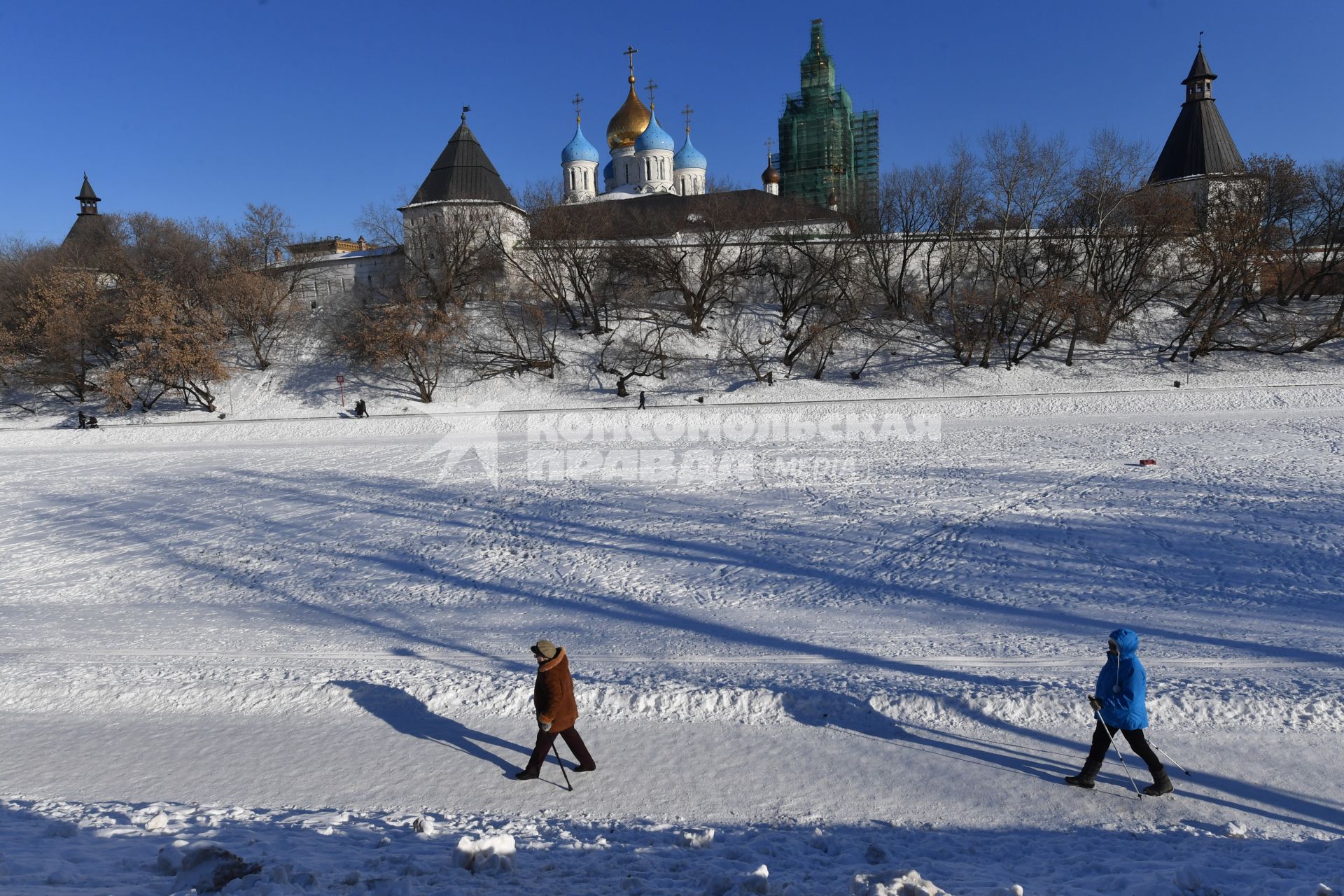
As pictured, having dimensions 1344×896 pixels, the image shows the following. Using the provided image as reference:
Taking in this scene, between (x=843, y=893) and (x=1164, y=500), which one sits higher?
(x=1164, y=500)

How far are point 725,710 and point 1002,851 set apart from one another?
2668 millimetres

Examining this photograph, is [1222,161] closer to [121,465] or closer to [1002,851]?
[1002,851]

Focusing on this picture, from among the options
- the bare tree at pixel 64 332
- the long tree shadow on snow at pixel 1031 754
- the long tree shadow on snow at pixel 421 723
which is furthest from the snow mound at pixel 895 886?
the bare tree at pixel 64 332

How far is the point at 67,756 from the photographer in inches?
248

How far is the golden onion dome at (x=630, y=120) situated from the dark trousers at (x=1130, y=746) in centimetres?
5821

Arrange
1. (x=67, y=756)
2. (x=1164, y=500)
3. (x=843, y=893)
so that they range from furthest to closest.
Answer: (x=1164, y=500) → (x=67, y=756) → (x=843, y=893)

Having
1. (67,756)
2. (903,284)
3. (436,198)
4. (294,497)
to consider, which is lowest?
(67,756)

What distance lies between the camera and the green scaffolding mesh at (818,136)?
5669 cm

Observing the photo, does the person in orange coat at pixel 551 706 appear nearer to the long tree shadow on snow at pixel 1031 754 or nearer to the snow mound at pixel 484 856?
the snow mound at pixel 484 856

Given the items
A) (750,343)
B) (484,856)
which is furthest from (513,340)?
(484,856)

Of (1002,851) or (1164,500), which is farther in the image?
(1164,500)

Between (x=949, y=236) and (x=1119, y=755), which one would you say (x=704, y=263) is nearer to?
(x=949, y=236)

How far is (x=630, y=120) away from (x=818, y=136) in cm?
1495

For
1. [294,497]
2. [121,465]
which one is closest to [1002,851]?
[294,497]
